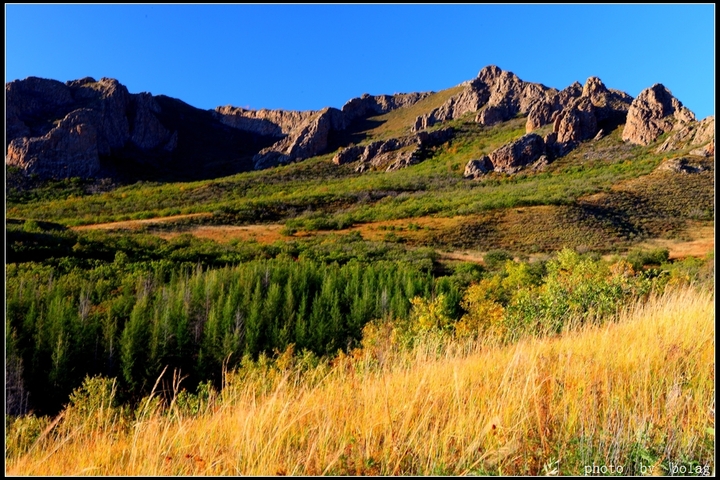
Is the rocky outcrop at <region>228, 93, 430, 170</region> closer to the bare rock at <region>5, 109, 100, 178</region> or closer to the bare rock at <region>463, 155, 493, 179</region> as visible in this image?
the bare rock at <region>5, 109, 100, 178</region>

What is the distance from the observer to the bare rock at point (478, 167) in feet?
211

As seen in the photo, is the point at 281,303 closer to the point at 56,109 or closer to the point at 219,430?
the point at 219,430

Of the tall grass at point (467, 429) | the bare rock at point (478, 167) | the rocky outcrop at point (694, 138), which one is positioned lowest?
the tall grass at point (467, 429)

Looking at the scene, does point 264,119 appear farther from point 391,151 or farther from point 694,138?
point 694,138

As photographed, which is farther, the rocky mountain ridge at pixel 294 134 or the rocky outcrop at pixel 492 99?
the rocky outcrop at pixel 492 99

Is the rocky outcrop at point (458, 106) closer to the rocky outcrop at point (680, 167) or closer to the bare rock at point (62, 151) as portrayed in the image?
the rocky outcrop at point (680, 167)

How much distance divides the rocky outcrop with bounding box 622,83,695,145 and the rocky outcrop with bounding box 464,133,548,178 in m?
13.0

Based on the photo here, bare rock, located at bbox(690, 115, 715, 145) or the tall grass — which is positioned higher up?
bare rock, located at bbox(690, 115, 715, 145)

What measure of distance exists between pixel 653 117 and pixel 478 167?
2754 centimetres

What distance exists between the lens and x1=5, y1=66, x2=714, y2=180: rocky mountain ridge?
217 feet

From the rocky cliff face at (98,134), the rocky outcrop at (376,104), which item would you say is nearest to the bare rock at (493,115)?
the rocky outcrop at (376,104)

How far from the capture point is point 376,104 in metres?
131

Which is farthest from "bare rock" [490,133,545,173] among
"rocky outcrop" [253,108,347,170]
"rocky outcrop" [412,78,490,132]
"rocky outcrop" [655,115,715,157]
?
"rocky outcrop" [253,108,347,170]

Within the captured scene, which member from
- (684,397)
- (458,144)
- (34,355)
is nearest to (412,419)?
(684,397)
